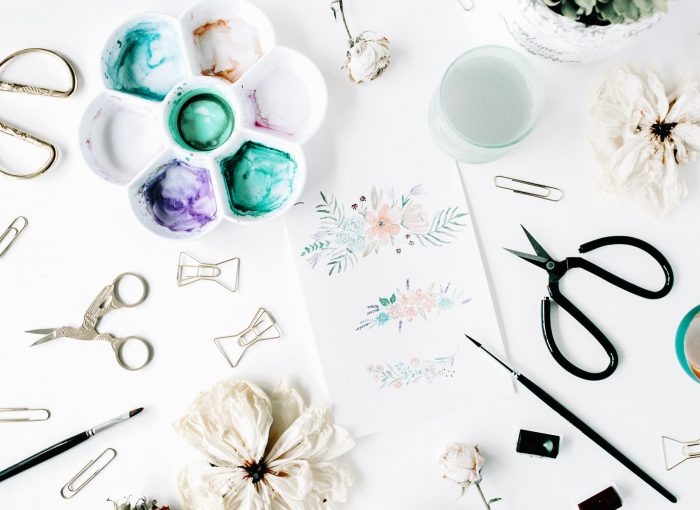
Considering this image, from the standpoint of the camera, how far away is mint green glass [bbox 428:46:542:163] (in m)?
0.87

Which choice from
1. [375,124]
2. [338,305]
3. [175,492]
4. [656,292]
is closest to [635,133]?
[656,292]

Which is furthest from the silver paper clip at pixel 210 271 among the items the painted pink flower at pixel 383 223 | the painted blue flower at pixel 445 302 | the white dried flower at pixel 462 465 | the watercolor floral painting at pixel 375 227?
the white dried flower at pixel 462 465

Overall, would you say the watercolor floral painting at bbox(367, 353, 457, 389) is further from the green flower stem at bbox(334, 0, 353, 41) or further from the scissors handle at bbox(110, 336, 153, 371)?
the green flower stem at bbox(334, 0, 353, 41)

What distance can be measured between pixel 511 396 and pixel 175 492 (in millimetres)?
587

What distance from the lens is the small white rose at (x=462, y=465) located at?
0.89 metres

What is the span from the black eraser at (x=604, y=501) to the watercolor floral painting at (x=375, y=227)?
0.50 metres

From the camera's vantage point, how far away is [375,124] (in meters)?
0.92

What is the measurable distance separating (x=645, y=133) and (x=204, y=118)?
697 millimetres

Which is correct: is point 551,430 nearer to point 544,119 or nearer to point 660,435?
point 660,435

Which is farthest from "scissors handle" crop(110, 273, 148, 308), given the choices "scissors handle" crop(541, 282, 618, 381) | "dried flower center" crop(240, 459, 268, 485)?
"scissors handle" crop(541, 282, 618, 381)

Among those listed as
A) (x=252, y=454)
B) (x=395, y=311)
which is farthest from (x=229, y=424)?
(x=395, y=311)

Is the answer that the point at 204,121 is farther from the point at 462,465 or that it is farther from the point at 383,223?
the point at 462,465

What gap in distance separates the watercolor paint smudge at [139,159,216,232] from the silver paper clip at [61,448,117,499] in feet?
1.29

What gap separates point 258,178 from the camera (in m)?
0.90
